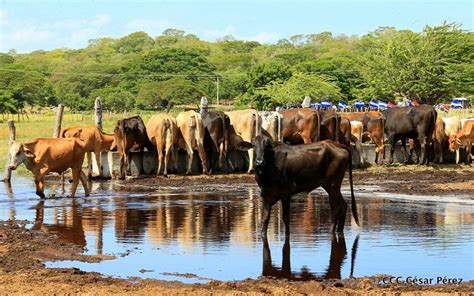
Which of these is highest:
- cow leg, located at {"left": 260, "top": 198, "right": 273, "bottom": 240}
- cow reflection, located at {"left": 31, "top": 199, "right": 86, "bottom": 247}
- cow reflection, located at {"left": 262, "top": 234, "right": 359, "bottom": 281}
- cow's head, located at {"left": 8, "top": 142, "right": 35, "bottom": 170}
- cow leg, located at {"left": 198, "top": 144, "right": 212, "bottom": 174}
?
cow's head, located at {"left": 8, "top": 142, "right": 35, "bottom": 170}

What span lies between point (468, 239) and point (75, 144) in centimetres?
906

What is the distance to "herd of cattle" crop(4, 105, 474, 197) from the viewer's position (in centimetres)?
2498

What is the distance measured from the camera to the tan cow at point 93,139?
23906 mm

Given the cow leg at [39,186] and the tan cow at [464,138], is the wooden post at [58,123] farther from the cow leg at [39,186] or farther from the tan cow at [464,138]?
the tan cow at [464,138]

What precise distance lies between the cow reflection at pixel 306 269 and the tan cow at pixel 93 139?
1146 centimetres

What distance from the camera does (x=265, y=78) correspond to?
8475 cm

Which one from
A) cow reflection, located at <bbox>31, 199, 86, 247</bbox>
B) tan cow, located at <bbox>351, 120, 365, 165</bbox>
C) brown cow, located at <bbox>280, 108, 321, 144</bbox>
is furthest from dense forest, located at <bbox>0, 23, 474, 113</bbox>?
cow reflection, located at <bbox>31, 199, 86, 247</bbox>

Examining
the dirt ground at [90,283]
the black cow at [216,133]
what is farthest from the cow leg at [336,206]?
the black cow at [216,133]

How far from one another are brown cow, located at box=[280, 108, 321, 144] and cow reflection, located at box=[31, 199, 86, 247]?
10.7 meters

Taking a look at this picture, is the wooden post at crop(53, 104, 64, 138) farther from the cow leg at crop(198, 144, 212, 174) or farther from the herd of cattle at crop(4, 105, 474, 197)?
the cow leg at crop(198, 144, 212, 174)

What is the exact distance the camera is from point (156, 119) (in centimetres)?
2548

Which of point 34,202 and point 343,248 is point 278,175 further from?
point 34,202

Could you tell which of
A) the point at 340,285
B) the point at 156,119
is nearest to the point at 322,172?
the point at 340,285

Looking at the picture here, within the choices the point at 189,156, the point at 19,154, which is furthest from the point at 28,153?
the point at 189,156
